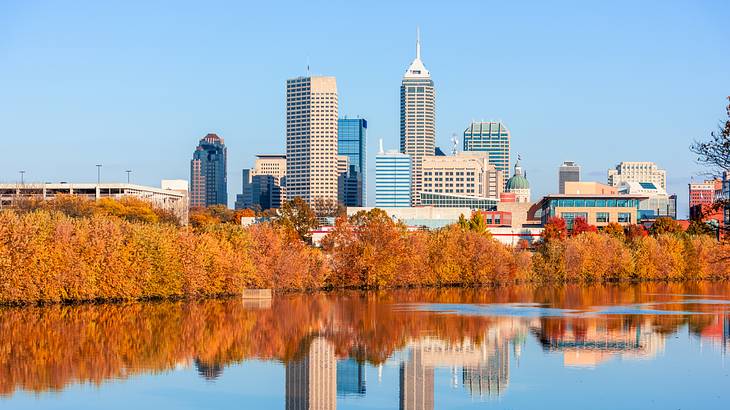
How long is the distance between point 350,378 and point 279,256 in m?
48.4

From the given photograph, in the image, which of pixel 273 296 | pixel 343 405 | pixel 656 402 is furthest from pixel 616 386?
pixel 273 296

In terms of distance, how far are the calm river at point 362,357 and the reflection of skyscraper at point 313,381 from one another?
0.33ft

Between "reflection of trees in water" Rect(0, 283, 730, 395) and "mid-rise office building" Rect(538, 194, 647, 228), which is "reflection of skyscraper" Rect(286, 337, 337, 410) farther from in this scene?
"mid-rise office building" Rect(538, 194, 647, 228)

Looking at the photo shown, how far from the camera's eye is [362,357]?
162 ft

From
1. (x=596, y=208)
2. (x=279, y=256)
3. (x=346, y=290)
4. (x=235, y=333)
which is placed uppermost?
(x=596, y=208)

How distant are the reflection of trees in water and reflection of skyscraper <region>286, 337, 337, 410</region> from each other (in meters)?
0.73

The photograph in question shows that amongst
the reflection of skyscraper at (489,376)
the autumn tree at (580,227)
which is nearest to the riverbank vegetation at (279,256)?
the autumn tree at (580,227)

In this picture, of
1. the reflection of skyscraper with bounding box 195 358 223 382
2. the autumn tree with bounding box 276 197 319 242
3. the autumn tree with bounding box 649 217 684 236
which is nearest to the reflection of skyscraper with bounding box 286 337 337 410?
the reflection of skyscraper with bounding box 195 358 223 382

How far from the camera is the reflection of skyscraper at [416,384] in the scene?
38250 mm

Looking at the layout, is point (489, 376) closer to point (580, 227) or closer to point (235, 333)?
point (235, 333)

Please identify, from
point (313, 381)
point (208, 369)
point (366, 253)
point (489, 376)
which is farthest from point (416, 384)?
point (366, 253)

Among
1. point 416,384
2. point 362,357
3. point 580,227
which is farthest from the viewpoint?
point 580,227

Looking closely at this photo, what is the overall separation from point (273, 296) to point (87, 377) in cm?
4571

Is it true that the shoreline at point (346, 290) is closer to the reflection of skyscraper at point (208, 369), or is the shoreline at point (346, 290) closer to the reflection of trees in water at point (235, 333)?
the reflection of trees in water at point (235, 333)
